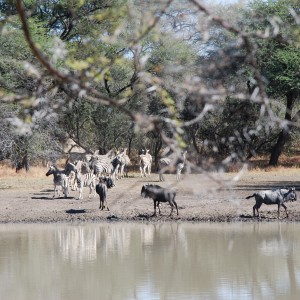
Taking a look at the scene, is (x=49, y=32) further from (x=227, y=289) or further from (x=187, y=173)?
(x=187, y=173)

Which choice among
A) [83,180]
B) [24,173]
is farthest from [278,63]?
[83,180]

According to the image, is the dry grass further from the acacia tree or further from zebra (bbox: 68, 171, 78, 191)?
the acacia tree

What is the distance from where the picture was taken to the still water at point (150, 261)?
1258 cm

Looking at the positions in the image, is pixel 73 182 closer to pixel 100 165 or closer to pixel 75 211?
pixel 100 165

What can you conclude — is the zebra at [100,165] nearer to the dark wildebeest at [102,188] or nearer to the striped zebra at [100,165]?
the striped zebra at [100,165]

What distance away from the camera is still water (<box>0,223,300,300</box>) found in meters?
12.6

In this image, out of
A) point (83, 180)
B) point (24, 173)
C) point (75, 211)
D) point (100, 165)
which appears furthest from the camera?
point (24, 173)

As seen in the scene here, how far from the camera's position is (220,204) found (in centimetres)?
2256

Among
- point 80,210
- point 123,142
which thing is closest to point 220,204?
point 80,210

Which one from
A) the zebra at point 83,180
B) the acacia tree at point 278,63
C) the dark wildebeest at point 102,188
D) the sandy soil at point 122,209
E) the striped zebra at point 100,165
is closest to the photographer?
the sandy soil at point 122,209

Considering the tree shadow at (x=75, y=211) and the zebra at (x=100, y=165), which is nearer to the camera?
the tree shadow at (x=75, y=211)

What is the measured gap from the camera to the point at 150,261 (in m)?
15.1

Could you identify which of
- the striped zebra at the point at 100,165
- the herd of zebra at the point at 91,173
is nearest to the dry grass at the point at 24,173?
the herd of zebra at the point at 91,173

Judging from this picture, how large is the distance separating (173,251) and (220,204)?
6.50m
